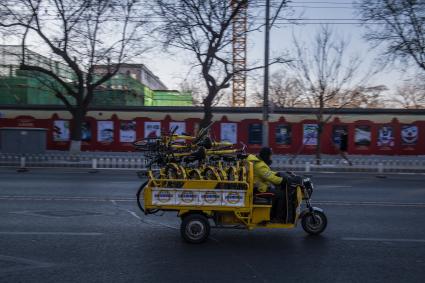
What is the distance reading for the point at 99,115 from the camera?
2888cm

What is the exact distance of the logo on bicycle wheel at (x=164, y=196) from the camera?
7.03 meters

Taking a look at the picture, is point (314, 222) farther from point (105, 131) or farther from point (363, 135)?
point (105, 131)

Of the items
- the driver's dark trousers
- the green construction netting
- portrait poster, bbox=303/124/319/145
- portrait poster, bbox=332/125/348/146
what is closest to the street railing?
portrait poster, bbox=303/124/319/145

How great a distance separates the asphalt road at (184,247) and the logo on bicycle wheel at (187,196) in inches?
26.9

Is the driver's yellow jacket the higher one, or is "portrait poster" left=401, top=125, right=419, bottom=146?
"portrait poster" left=401, top=125, right=419, bottom=146

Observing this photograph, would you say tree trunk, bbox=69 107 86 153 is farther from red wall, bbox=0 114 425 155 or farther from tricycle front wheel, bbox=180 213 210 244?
tricycle front wheel, bbox=180 213 210 244

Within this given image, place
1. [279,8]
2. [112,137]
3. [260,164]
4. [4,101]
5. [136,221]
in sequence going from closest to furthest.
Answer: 1. [260,164]
2. [136,221]
3. [279,8]
4. [112,137]
5. [4,101]

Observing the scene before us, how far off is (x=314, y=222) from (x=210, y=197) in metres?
1.91

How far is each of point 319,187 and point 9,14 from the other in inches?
656

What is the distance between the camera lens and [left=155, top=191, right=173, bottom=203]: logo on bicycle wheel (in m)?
7.03

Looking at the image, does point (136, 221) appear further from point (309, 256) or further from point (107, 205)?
point (309, 256)

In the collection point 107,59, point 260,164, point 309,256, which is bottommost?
point 309,256

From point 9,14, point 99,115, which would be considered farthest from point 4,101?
point 9,14

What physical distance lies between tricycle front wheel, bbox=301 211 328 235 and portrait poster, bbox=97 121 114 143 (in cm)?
2255
